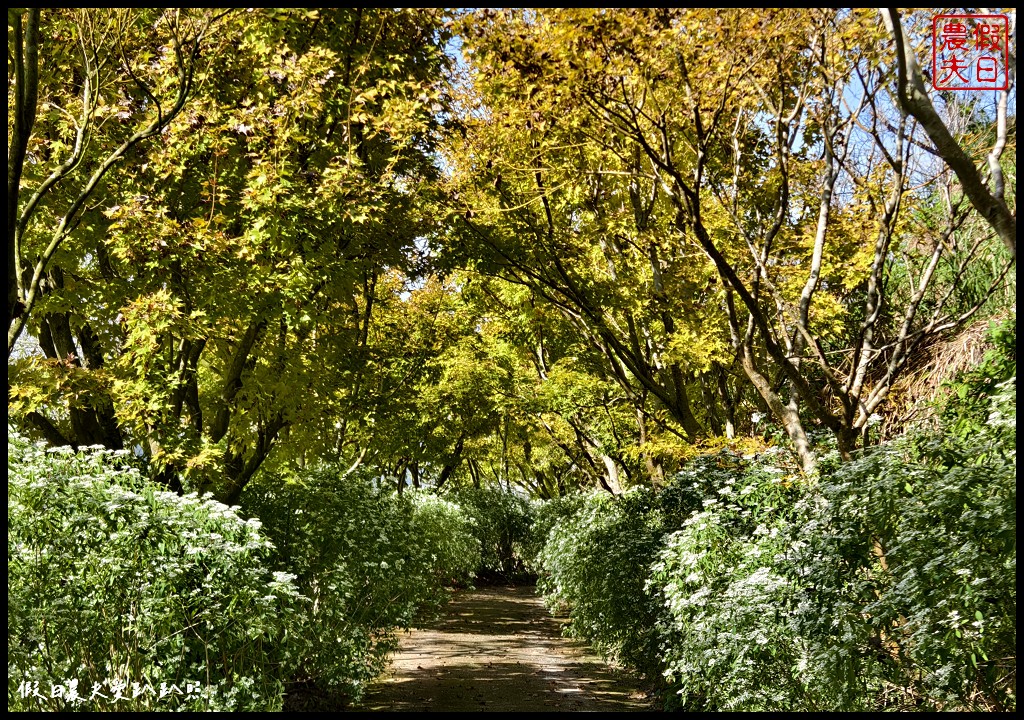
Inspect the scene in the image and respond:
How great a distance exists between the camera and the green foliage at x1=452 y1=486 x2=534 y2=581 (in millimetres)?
28422

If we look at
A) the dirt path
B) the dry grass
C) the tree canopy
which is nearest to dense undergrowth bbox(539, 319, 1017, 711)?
the dry grass

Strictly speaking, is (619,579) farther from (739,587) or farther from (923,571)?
(923,571)

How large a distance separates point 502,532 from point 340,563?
2121 centimetres

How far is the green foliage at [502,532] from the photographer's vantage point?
28422 mm

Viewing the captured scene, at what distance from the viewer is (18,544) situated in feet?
16.1

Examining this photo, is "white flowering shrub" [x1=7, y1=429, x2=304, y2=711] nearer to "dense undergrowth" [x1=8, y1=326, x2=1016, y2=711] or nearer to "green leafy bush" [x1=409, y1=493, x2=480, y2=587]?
"dense undergrowth" [x1=8, y1=326, x2=1016, y2=711]

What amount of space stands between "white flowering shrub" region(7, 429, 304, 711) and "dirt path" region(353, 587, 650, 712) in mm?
3947

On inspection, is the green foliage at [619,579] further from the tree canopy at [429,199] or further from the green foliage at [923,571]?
the green foliage at [923,571]

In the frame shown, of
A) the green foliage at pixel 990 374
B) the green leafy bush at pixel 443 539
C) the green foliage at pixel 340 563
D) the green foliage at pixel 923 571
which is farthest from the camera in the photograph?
the green leafy bush at pixel 443 539

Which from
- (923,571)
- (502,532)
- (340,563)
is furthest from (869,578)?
(502,532)

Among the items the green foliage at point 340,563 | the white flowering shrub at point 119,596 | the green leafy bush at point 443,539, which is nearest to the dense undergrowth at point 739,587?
the white flowering shrub at point 119,596

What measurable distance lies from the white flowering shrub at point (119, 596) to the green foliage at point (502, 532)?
73.8 feet

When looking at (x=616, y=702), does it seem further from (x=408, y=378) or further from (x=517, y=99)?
(x=517, y=99)

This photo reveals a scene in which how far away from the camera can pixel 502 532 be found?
29.5 metres
